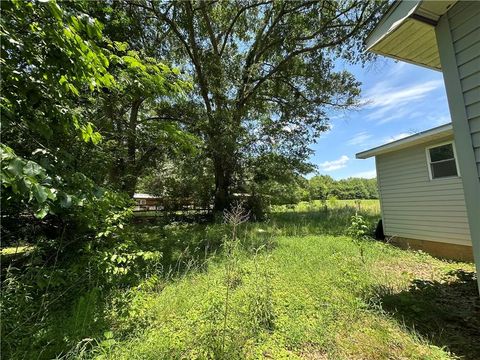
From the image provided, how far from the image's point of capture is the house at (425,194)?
236 inches

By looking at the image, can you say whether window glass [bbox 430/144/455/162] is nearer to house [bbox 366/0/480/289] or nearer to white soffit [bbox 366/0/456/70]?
white soffit [bbox 366/0/456/70]

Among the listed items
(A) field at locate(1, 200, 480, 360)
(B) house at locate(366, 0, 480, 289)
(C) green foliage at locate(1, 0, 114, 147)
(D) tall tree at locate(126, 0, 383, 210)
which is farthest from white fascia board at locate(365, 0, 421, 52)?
(D) tall tree at locate(126, 0, 383, 210)

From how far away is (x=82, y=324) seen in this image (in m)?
2.99

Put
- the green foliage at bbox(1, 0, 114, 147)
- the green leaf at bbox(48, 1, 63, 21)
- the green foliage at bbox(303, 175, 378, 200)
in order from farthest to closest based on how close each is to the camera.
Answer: the green foliage at bbox(303, 175, 378, 200), the green foliage at bbox(1, 0, 114, 147), the green leaf at bbox(48, 1, 63, 21)

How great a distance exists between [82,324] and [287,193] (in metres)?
11.6

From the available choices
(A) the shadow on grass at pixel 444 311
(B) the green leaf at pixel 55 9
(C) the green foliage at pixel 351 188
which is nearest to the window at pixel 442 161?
Result: (A) the shadow on grass at pixel 444 311

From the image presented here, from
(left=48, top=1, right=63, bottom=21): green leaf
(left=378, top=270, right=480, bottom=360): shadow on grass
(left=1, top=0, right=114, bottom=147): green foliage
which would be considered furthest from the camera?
(left=378, top=270, right=480, bottom=360): shadow on grass

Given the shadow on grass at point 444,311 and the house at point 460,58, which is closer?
the house at point 460,58

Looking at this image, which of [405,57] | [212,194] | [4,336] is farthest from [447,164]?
[212,194]

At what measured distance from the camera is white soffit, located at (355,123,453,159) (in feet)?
19.4

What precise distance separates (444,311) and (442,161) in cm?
434

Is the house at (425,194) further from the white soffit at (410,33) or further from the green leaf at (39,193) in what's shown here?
the green leaf at (39,193)

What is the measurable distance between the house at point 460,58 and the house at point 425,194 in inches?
143

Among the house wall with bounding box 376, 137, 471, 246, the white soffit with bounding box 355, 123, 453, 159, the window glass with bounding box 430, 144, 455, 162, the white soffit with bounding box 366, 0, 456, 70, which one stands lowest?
the house wall with bounding box 376, 137, 471, 246
